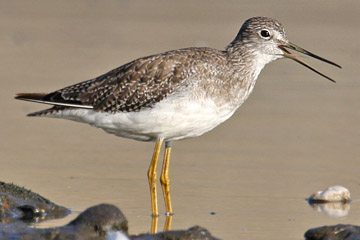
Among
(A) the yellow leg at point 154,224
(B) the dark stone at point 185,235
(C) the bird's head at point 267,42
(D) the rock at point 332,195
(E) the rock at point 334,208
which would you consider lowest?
(B) the dark stone at point 185,235

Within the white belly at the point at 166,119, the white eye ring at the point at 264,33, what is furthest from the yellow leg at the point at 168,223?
the white eye ring at the point at 264,33

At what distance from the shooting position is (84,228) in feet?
28.1

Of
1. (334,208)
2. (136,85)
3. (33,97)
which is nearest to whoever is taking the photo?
(334,208)

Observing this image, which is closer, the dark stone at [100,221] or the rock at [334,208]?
the dark stone at [100,221]

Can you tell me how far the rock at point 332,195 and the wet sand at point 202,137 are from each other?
15 cm

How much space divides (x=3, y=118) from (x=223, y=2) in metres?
10.6

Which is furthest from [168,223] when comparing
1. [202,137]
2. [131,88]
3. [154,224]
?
[202,137]

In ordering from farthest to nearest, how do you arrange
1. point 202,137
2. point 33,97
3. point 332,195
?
point 202,137
point 33,97
point 332,195

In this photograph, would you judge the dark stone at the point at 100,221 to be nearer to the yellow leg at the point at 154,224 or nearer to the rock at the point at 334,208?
the yellow leg at the point at 154,224

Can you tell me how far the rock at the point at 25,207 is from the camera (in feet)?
32.0

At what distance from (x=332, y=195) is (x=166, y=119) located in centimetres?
213

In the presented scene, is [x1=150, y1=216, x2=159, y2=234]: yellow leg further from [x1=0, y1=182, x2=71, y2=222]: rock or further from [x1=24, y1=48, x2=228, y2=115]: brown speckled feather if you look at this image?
[x1=24, y1=48, x2=228, y2=115]: brown speckled feather

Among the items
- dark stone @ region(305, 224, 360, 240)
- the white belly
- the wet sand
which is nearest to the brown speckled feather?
the white belly

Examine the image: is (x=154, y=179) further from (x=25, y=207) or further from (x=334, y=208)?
(x=334, y=208)
